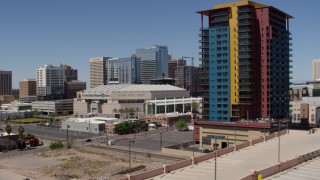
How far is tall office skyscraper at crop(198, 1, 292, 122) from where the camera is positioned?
115m

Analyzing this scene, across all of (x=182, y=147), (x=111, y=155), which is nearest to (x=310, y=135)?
(x=182, y=147)

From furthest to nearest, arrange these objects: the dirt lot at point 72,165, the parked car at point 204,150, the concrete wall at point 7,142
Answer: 1. the concrete wall at point 7,142
2. the parked car at point 204,150
3. the dirt lot at point 72,165

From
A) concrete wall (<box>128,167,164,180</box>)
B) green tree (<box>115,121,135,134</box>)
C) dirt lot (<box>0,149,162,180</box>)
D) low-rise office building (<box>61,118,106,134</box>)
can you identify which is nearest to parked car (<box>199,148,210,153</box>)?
dirt lot (<box>0,149,162,180</box>)

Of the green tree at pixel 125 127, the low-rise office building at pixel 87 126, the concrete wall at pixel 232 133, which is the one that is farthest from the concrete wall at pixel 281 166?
the low-rise office building at pixel 87 126

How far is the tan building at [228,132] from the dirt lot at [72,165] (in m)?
30.3

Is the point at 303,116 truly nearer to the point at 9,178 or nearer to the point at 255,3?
the point at 255,3

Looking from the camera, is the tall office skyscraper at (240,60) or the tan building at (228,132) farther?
the tall office skyscraper at (240,60)

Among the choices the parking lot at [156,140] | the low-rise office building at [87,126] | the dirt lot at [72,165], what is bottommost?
the dirt lot at [72,165]

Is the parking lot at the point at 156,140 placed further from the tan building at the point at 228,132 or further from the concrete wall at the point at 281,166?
the concrete wall at the point at 281,166

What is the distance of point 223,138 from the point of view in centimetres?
11219

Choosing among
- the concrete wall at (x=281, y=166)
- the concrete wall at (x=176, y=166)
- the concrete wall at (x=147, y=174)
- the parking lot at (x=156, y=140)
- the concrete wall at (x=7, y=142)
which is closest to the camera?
the concrete wall at (x=281, y=166)

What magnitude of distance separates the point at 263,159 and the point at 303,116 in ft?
404

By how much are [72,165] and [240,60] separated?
60913 mm

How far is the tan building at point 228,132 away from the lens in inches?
4115
